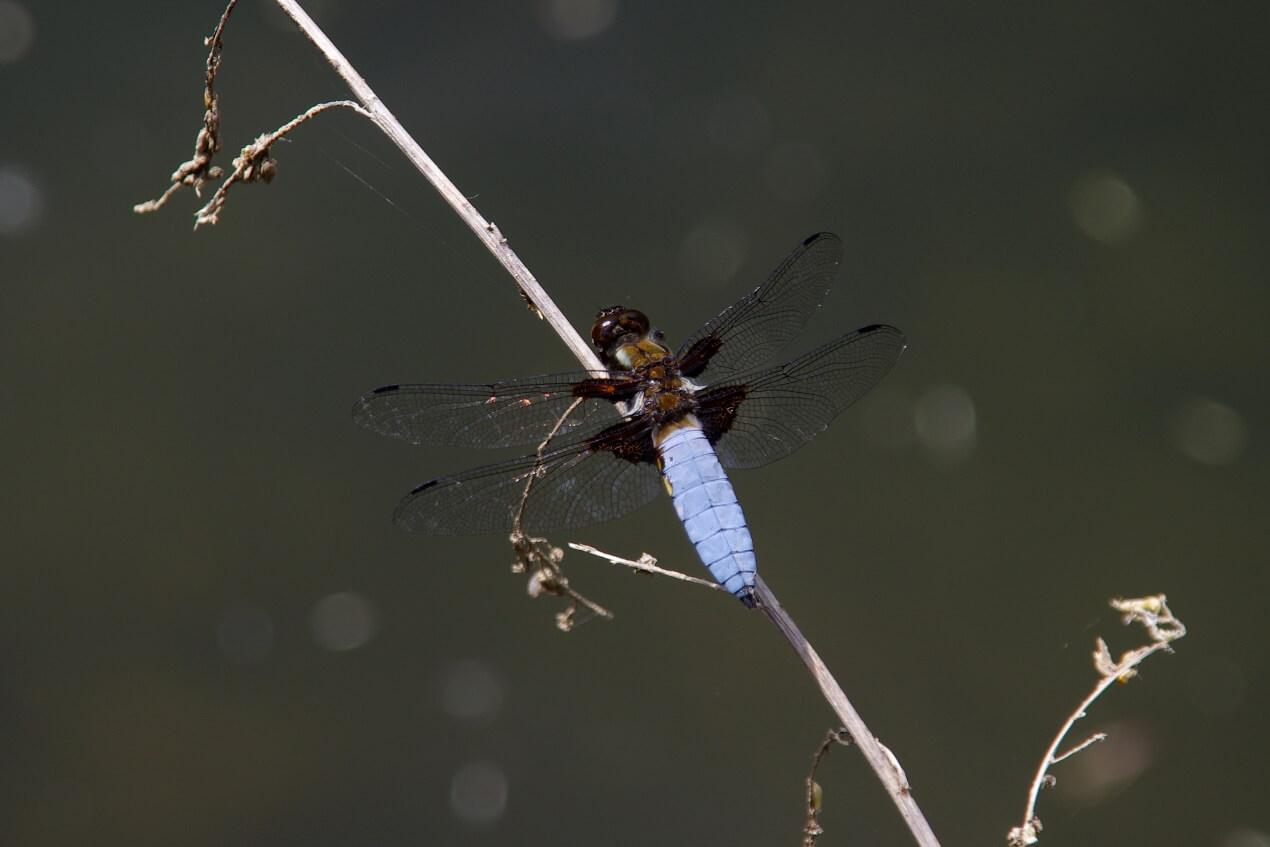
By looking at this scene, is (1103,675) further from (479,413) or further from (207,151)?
(207,151)

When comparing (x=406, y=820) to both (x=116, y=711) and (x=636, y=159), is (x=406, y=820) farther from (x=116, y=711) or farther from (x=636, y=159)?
Result: (x=636, y=159)

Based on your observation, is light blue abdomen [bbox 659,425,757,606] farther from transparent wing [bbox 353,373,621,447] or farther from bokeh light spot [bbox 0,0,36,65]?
bokeh light spot [bbox 0,0,36,65]

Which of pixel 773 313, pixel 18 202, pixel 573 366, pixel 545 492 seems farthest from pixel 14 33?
pixel 773 313

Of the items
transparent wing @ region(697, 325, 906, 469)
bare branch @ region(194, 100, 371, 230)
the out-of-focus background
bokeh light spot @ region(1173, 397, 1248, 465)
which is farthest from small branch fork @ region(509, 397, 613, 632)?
bokeh light spot @ region(1173, 397, 1248, 465)

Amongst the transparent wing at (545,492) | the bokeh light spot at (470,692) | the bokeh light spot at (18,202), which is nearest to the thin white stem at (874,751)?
the transparent wing at (545,492)

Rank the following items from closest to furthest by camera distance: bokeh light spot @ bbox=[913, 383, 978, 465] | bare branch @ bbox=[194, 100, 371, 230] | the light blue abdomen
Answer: bare branch @ bbox=[194, 100, 371, 230] < the light blue abdomen < bokeh light spot @ bbox=[913, 383, 978, 465]
